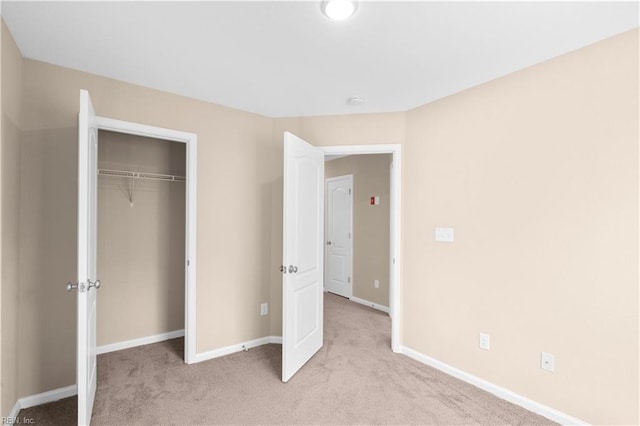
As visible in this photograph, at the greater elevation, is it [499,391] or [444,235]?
[444,235]

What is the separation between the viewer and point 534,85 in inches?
89.6

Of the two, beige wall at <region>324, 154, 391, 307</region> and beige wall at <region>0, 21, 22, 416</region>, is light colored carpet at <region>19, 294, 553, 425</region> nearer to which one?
beige wall at <region>0, 21, 22, 416</region>

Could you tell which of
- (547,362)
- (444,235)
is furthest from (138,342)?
(547,362)

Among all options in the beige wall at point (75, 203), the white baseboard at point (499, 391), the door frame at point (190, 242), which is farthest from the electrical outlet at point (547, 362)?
the door frame at point (190, 242)

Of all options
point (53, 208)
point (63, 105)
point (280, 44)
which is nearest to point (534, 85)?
point (280, 44)

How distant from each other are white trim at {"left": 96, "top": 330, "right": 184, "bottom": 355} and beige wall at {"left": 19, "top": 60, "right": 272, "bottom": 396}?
30.5 inches

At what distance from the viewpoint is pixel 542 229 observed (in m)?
2.24

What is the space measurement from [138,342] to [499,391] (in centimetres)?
332

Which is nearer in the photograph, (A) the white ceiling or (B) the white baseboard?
(A) the white ceiling

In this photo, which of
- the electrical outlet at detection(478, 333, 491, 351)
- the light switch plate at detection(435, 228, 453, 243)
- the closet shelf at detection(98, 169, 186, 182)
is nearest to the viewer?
the electrical outlet at detection(478, 333, 491, 351)

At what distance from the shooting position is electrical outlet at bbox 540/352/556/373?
218 centimetres

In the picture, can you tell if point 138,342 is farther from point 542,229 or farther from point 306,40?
point 542,229

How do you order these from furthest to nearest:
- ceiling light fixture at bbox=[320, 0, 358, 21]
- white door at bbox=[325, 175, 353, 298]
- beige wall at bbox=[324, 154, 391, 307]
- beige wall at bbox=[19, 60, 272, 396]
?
white door at bbox=[325, 175, 353, 298]
beige wall at bbox=[324, 154, 391, 307]
beige wall at bbox=[19, 60, 272, 396]
ceiling light fixture at bbox=[320, 0, 358, 21]

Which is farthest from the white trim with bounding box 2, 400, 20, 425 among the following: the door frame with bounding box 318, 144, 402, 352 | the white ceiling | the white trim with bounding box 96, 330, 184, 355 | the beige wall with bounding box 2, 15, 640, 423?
the door frame with bounding box 318, 144, 402, 352
